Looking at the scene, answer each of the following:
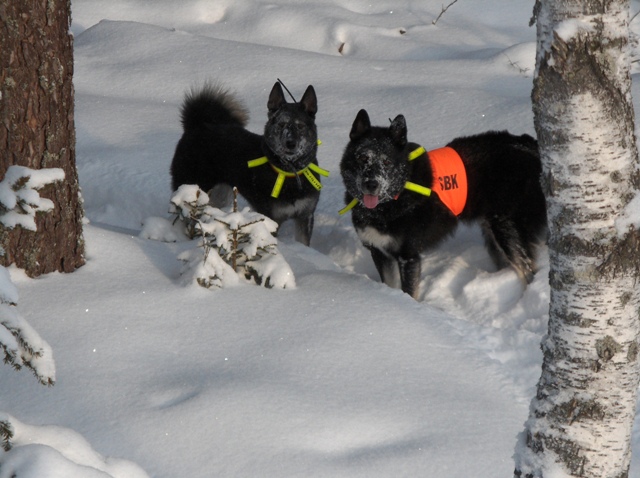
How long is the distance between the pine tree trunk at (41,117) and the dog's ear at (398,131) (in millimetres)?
1592

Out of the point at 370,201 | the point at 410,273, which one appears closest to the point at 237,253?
the point at 370,201

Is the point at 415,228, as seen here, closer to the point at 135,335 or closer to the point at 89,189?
the point at 135,335

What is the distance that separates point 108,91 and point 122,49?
813 millimetres

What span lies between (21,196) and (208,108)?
3.32 metres

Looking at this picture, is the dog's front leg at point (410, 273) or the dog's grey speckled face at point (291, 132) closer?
the dog's front leg at point (410, 273)

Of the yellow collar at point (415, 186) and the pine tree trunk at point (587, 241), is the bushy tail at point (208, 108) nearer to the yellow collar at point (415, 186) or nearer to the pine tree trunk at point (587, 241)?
the yellow collar at point (415, 186)

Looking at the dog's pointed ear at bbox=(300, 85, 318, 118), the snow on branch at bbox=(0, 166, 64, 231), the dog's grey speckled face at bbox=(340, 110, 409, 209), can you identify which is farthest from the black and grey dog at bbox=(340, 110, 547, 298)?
the snow on branch at bbox=(0, 166, 64, 231)

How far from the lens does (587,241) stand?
1856mm

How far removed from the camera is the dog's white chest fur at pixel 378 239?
4375mm

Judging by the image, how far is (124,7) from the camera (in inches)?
381

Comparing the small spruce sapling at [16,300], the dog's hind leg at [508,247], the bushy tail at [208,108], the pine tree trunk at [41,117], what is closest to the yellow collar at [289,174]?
the bushy tail at [208,108]

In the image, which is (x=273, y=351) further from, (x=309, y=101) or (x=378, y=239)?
(x=309, y=101)

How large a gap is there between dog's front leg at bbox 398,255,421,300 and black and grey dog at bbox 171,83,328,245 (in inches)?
28.9

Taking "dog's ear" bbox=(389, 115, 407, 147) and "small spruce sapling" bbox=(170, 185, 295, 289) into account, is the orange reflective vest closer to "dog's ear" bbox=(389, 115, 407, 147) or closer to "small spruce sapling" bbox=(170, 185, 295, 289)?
"dog's ear" bbox=(389, 115, 407, 147)
